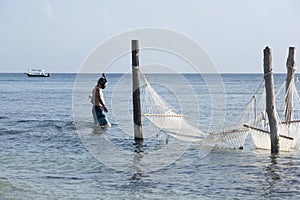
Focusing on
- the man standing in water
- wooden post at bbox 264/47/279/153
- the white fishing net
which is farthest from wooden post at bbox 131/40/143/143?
wooden post at bbox 264/47/279/153

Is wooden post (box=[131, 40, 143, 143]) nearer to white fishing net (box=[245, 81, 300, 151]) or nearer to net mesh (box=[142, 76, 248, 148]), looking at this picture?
net mesh (box=[142, 76, 248, 148])

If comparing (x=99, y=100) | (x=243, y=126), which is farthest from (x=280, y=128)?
(x=99, y=100)

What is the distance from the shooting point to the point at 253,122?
15016mm

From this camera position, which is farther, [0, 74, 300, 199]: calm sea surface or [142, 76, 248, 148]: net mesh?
[142, 76, 248, 148]: net mesh

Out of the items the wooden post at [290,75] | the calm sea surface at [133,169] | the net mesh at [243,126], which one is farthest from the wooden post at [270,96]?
the wooden post at [290,75]

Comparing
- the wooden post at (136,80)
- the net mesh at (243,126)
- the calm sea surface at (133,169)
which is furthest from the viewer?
the wooden post at (136,80)

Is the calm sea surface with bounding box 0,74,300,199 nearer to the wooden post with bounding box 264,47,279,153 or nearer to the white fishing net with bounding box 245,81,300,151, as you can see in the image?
the white fishing net with bounding box 245,81,300,151

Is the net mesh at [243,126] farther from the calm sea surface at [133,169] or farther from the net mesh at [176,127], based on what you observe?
the calm sea surface at [133,169]

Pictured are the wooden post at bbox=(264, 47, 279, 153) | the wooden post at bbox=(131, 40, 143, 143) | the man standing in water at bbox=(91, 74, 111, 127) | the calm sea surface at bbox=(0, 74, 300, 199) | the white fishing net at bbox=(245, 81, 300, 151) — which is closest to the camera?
the calm sea surface at bbox=(0, 74, 300, 199)

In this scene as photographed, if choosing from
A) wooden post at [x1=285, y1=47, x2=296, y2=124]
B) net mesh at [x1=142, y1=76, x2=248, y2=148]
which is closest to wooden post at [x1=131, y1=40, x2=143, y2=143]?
net mesh at [x1=142, y1=76, x2=248, y2=148]

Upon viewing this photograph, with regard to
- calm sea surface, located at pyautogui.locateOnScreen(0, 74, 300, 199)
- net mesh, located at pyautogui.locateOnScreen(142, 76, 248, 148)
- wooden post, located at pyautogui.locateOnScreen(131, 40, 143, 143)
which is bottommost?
calm sea surface, located at pyautogui.locateOnScreen(0, 74, 300, 199)

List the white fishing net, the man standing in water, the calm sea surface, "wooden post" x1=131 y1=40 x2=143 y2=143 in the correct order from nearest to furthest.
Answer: the calm sea surface, the white fishing net, "wooden post" x1=131 y1=40 x2=143 y2=143, the man standing in water

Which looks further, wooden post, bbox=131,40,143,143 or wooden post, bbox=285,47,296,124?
wooden post, bbox=131,40,143,143

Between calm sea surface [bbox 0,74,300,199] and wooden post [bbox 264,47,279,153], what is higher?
wooden post [bbox 264,47,279,153]
